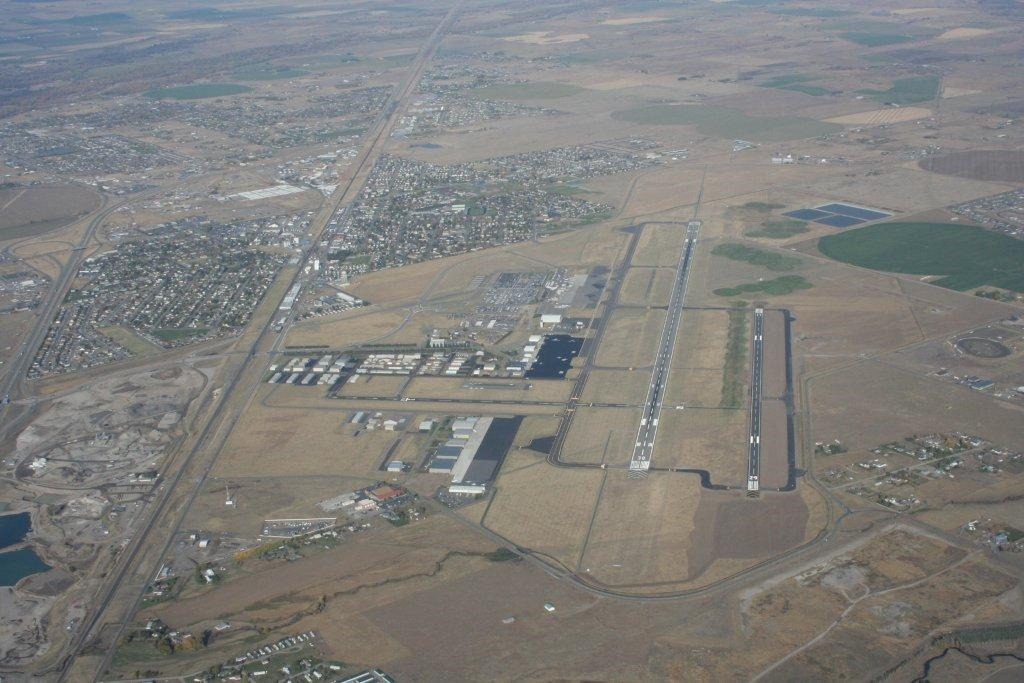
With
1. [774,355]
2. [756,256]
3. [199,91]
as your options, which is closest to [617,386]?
[774,355]

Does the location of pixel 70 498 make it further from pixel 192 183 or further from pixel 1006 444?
pixel 192 183

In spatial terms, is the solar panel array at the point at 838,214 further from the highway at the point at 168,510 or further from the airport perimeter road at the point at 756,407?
the highway at the point at 168,510

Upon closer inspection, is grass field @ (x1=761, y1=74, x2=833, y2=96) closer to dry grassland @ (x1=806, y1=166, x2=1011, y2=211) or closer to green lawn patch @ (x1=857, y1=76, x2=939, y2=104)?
green lawn patch @ (x1=857, y1=76, x2=939, y2=104)

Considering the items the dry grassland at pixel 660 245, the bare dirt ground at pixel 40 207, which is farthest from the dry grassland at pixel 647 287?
the bare dirt ground at pixel 40 207

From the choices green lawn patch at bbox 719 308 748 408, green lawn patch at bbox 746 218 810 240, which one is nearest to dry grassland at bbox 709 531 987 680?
green lawn patch at bbox 719 308 748 408

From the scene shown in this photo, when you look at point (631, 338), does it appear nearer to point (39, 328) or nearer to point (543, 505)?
point (543, 505)

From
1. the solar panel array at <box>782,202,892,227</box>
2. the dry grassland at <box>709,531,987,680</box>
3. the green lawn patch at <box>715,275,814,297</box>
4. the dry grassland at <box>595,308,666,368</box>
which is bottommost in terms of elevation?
the dry grassland at <box>595,308,666,368</box>
